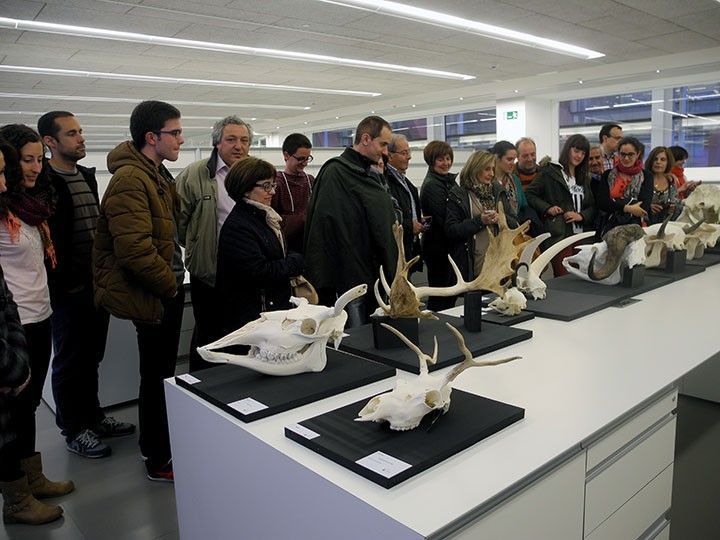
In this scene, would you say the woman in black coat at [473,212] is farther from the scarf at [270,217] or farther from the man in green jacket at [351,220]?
the scarf at [270,217]

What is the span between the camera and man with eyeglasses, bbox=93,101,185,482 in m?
1.95

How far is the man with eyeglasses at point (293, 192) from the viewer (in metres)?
2.98

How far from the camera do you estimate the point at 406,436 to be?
1145 mm

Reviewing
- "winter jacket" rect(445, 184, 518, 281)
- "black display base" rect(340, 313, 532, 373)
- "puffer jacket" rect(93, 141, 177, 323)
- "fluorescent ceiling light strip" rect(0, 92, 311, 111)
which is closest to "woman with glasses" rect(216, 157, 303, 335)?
"puffer jacket" rect(93, 141, 177, 323)

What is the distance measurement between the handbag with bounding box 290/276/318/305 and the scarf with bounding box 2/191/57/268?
2.96ft

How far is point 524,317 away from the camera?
210 centimetres

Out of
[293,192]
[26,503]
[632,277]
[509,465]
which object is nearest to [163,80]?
[293,192]

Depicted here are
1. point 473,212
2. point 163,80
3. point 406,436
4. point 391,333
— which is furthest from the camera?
point 163,80

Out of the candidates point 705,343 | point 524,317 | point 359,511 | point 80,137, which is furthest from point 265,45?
point 359,511

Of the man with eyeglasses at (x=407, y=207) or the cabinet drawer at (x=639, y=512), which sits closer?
the cabinet drawer at (x=639, y=512)

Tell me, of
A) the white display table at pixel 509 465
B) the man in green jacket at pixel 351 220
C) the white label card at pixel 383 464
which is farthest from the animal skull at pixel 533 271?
the white label card at pixel 383 464

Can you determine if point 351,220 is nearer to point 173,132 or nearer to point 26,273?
point 173,132

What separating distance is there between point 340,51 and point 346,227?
17.7 ft

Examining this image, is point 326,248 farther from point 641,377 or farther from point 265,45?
point 265,45
